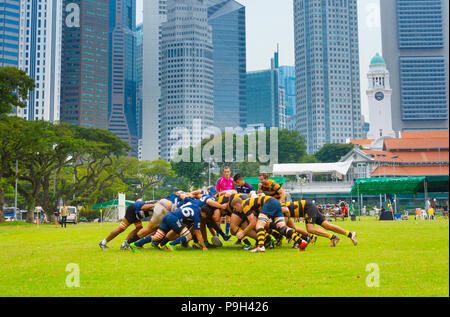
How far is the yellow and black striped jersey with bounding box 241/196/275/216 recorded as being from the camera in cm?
1222

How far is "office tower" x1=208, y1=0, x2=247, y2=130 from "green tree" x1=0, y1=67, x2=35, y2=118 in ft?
344

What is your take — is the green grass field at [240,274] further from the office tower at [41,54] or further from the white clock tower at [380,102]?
the office tower at [41,54]

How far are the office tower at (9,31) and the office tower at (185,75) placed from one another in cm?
5060

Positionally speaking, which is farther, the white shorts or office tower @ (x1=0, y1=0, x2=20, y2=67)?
office tower @ (x1=0, y1=0, x2=20, y2=67)

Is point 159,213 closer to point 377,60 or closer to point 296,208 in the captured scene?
point 296,208

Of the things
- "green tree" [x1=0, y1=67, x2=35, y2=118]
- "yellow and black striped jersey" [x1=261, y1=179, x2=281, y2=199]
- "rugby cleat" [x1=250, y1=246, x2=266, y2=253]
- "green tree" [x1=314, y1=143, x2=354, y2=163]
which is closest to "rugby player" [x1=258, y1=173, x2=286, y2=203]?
"yellow and black striped jersey" [x1=261, y1=179, x2=281, y2=199]

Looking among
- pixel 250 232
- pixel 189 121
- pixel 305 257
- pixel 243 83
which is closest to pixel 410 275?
pixel 305 257

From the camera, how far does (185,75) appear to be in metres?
177

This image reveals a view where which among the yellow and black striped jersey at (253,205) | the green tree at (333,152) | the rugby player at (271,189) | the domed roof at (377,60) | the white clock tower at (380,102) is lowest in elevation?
the yellow and black striped jersey at (253,205)

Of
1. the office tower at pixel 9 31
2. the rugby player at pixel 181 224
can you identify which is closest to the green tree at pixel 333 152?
the office tower at pixel 9 31

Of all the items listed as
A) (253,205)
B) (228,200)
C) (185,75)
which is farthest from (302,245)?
(185,75)

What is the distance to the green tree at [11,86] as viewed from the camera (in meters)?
38.3

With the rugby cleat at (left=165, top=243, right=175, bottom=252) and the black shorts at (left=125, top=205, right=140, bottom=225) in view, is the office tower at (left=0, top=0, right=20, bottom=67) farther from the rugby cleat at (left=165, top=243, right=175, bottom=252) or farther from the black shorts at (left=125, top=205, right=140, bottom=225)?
the rugby cleat at (left=165, top=243, right=175, bottom=252)

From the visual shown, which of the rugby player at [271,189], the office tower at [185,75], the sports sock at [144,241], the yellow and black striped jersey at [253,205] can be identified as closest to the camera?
the yellow and black striped jersey at [253,205]
